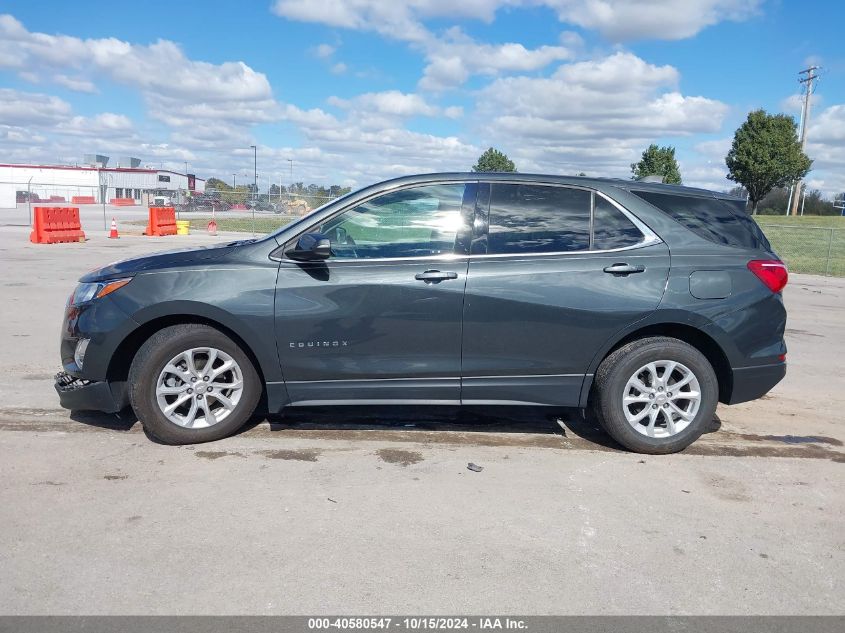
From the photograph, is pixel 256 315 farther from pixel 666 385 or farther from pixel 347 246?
pixel 666 385

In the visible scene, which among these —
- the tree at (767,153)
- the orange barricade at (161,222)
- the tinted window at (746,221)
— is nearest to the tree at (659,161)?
the tree at (767,153)

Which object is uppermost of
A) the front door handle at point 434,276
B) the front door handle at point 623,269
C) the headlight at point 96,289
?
the front door handle at point 623,269

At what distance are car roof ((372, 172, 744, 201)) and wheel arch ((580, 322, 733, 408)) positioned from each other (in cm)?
98

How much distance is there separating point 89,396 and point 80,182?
8345cm

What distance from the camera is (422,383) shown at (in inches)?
183

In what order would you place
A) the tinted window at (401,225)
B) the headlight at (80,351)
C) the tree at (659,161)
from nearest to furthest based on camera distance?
1. the headlight at (80,351)
2. the tinted window at (401,225)
3. the tree at (659,161)

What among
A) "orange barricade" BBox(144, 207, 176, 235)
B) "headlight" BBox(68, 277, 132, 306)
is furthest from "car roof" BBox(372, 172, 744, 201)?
"orange barricade" BBox(144, 207, 176, 235)

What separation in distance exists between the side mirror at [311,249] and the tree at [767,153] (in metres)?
63.3

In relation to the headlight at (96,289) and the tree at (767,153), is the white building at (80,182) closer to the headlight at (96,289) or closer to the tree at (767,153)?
the tree at (767,153)

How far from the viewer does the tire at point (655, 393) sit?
185 inches

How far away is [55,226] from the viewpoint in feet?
69.8

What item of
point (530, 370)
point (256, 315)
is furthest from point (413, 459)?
point (256, 315)

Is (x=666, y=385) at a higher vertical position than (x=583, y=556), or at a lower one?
higher

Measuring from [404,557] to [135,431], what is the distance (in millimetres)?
2600
